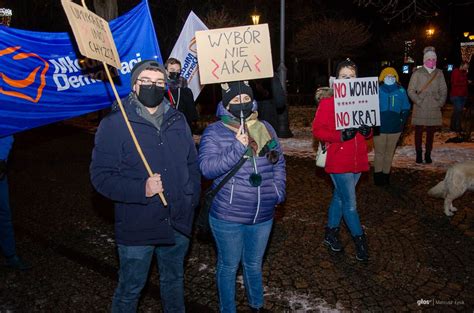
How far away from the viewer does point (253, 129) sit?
339cm

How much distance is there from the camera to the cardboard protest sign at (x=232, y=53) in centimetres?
331

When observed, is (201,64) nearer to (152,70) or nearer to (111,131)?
(152,70)

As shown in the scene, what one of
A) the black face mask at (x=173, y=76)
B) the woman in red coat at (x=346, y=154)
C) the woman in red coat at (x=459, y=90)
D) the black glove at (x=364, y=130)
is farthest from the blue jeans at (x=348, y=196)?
the woman in red coat at (x=459, y=90)

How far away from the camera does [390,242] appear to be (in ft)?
17.4

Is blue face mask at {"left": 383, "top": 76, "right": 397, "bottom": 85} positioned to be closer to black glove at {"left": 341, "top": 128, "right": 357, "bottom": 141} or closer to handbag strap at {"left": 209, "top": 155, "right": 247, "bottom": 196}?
black glove at {"left": 341, "top": 128, "right": 357, "bottom": 141}

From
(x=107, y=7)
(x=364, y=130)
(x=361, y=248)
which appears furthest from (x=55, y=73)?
(x=107, y=7)

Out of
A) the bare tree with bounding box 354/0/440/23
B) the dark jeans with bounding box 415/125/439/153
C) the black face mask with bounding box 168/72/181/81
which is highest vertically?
the bare tree with bounding box 354/0/440/23

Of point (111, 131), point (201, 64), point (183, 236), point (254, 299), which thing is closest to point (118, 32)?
point (201, 64)

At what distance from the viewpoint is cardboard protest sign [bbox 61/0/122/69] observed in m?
2.87

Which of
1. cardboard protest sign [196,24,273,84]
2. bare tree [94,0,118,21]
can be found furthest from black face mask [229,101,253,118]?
bare tree [94,0,118,21]

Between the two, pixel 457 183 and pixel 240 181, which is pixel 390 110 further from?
pixel 240 181

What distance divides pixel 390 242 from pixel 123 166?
140 inches

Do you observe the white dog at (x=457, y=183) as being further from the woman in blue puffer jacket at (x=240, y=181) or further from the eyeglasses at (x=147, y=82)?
the eyeglasses at (x=147, y=82)

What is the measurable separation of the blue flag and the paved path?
1.57 metres
